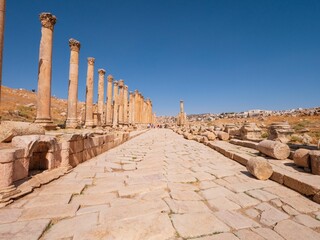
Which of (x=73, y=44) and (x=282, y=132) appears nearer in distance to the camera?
(x=282, y=132)

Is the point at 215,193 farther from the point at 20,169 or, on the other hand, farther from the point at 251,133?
the point at 251,133

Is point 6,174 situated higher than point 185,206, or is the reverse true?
point 6,174

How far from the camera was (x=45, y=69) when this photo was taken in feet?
30.6

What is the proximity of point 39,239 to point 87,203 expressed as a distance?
41.8 inches

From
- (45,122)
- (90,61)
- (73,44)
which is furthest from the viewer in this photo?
(90,61)

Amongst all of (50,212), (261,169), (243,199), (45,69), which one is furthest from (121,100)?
(243,199)

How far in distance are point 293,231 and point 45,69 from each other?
10.4 m

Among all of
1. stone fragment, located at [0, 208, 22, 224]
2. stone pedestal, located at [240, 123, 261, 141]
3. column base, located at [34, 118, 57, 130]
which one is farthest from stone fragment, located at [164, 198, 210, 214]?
stone pedestal, located at [240, 123, 261, 141]

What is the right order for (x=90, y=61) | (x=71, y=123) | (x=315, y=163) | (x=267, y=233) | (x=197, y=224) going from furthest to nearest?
(x=90, y=61) < (x=71, y=123) < (x=315, y=163) < (x=197, y=224) < (x=267, y=233)

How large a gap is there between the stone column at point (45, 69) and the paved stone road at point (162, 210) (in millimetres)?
5574

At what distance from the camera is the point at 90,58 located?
1575cm

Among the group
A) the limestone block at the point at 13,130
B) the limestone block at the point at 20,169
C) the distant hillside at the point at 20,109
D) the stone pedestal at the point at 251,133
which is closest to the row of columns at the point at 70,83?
the limestone block at the point at 13,130

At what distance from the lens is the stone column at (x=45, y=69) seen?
920cm

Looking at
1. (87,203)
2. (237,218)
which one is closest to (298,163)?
(237,218)
